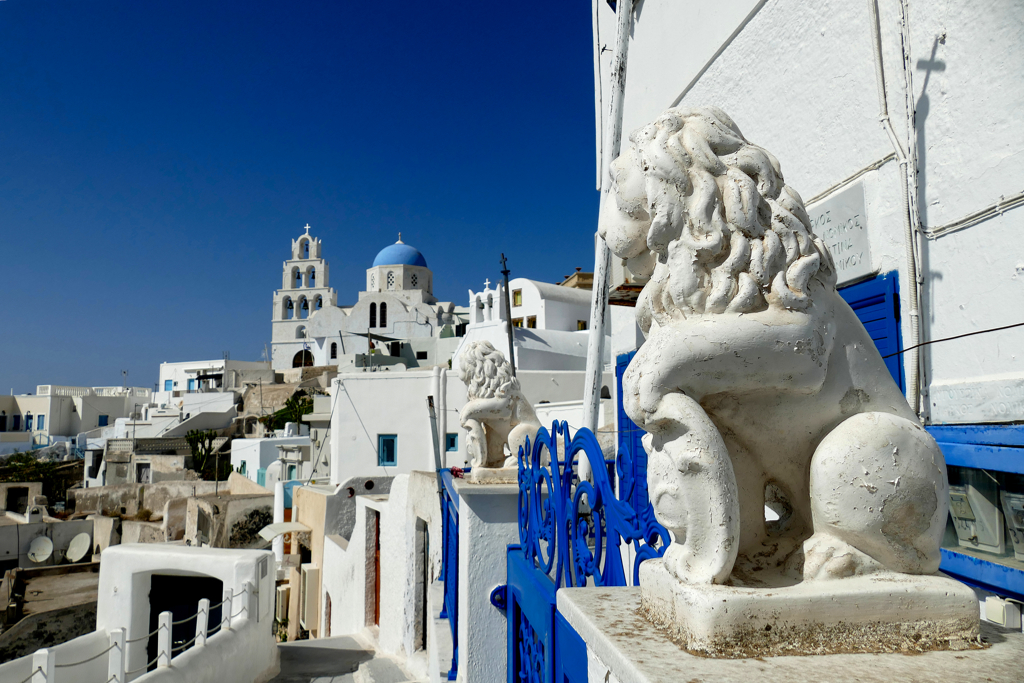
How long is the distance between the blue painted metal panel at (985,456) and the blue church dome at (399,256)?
1975 inches

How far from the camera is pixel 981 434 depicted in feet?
10.9

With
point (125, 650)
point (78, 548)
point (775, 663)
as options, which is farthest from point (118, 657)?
point (78, 548)

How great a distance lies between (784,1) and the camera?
197 inches

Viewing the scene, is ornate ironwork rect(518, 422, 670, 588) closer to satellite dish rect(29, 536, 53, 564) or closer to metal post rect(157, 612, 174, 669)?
metal post rect(157, 612, 174, 669)

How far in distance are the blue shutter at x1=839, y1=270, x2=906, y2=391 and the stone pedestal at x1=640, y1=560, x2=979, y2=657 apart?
289 centimetres

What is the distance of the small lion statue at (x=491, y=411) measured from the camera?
471cm

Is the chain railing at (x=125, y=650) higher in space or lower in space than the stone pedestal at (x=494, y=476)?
lower

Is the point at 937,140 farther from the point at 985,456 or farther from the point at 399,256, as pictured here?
the point at 399,256

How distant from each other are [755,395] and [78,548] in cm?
2434

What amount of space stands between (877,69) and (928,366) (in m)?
1.84

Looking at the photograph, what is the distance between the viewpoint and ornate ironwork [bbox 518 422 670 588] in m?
1.76

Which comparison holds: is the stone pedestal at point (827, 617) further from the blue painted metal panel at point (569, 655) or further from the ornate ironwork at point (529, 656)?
the ornate ironwork at point (529, 656)

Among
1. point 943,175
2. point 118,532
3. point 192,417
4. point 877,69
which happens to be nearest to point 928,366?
point 943,175

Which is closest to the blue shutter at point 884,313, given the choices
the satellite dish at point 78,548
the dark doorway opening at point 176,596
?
the dark doorway opening at point 176,596
